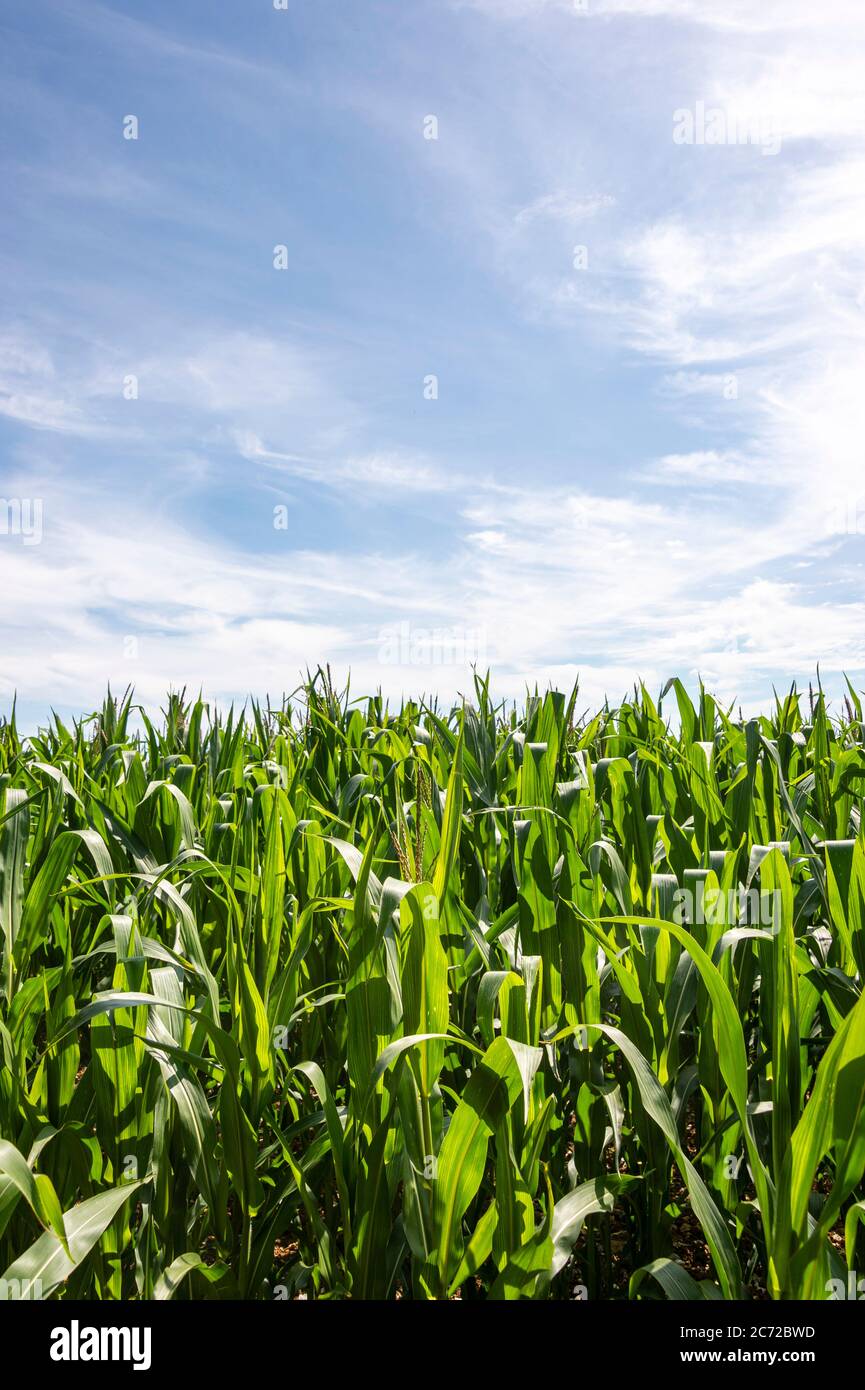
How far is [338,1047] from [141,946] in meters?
0.56

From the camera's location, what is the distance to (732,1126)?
148 cm

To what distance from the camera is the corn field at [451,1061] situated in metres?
1.26

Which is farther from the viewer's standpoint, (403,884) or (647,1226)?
(647,1226)

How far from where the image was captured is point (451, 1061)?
1.70m

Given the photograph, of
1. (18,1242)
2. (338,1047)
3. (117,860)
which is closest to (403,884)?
(338,1047)

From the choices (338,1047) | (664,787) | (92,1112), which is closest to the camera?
(92,1112)

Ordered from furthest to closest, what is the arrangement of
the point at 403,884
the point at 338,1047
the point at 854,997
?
the point at 338,1047 < the point at 854,997 < the point at 403,884

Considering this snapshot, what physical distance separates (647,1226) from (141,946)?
1160 mm

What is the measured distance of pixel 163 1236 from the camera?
1.56 meters

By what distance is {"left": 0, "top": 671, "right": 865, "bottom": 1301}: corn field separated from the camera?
49.6 inches
